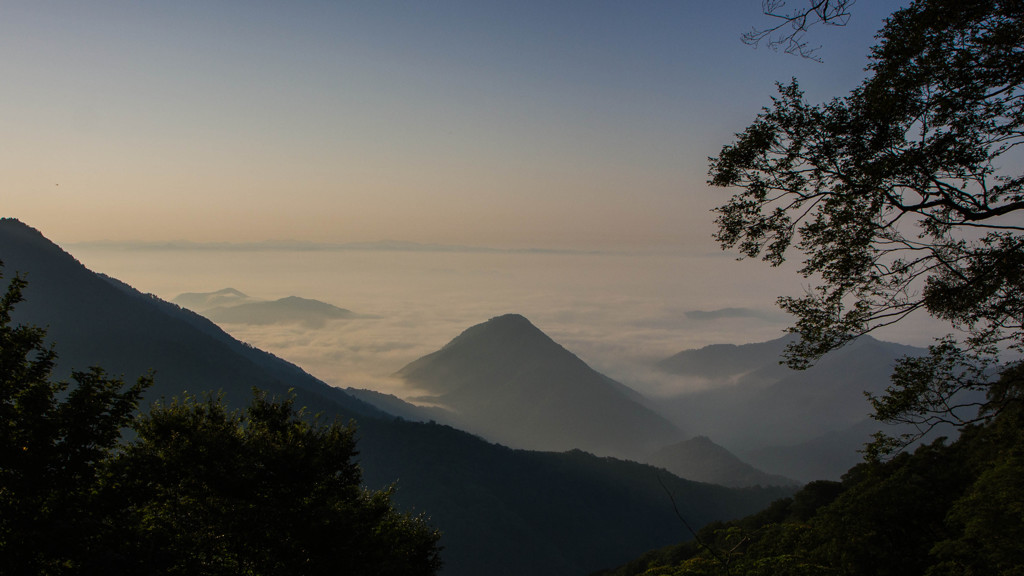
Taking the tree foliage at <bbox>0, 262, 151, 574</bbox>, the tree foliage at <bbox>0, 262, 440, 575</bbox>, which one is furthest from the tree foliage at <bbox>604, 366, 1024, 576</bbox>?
the tree foliage at <bbox>0, 262, 151, 574</bbox>

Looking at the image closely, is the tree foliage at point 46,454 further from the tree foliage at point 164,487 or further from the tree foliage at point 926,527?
the tree foliage at point 926,527

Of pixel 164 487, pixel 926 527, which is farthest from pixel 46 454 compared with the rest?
pixel 926 527

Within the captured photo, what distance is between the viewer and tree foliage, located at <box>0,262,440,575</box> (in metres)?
14.6

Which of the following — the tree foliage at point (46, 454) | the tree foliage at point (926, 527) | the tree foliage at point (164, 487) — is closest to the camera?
the tree foliage at point (46, 454)

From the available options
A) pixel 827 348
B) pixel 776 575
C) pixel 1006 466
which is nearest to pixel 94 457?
pixel 827 348

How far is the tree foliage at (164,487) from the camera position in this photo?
47.9ft

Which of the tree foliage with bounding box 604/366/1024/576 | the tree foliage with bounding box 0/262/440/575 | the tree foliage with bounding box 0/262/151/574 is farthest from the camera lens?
the tree foliage with bounding box 604/366/1024/576

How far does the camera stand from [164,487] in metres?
18.9

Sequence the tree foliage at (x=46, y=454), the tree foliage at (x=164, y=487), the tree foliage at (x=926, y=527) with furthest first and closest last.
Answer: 1. the tree foliage at (x=926, y=527)
2. the tree foliage at (x=164, y=487)
3. the tree foliage at (x=46, y=454)

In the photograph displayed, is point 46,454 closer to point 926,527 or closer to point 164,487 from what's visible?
point 164,487

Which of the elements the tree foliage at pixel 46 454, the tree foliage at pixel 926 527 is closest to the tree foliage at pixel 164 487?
the tree foliage at pixel 46 454

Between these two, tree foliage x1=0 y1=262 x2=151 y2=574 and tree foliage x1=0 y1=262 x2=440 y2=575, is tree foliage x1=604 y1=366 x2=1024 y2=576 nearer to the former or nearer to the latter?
tree foliage x1=0 y1=262 x2=440 y2=575

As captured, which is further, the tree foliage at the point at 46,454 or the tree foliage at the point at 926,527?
the tree foliage at the point at 926,527

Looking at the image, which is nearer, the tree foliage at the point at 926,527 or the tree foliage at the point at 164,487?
the tree foliage at the point at 164,487
